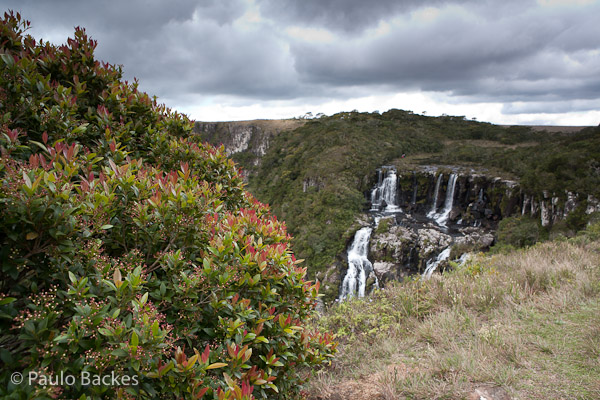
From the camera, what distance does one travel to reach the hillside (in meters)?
21.7

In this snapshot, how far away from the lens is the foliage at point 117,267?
5.46 ft

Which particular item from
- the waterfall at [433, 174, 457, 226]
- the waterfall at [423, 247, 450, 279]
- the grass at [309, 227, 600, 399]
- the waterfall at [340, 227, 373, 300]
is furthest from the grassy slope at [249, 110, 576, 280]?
the grass at [309, 227, 600, 399]

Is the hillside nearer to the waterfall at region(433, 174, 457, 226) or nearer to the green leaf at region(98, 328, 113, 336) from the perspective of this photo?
the waterfall at region(433, 174, 457, 226)

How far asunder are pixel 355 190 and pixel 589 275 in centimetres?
2822

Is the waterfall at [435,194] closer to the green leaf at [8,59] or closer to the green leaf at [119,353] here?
the green leaf at [8,59]

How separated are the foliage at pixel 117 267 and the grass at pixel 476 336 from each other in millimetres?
916

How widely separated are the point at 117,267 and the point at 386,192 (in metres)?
32.0

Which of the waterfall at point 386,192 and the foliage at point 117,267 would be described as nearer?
the foliage at point 117,267

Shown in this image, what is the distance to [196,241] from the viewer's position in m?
2.57

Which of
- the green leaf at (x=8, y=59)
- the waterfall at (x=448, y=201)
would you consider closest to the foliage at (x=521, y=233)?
the waterfall at (x=448, y=201)

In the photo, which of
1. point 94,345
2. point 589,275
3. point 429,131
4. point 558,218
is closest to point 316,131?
point 429,131

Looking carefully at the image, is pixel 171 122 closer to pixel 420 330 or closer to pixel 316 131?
pixel 420 330

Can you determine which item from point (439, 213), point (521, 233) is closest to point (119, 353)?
point (521, 233)

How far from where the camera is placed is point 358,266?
941 inches
